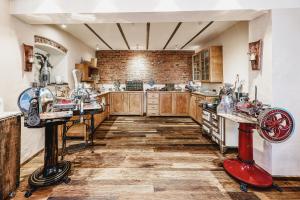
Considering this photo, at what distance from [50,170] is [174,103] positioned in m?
5.11

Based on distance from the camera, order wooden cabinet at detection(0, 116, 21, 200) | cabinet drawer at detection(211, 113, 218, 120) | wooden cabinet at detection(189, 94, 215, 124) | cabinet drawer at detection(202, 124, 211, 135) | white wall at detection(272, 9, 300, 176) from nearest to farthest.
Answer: wooden cabinet at detection(0, 116, 21, 200) < white wall at detection(272, 9, 300, 176) < cabinet drawer at detection(211, 113, 218, 120) < cabinet drawer at detection(202, 124, 211, 135) < wooden cabinet at detection(189, 94, 215, 124)

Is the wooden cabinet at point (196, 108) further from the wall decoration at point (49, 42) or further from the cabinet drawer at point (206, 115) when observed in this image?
the wall decoration at point (49, 42)

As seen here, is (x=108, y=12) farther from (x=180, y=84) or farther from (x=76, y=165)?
(x=180, y=84)

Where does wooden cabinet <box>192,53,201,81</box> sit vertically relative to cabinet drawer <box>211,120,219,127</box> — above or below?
above

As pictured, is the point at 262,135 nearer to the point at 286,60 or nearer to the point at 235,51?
the point at 286,60

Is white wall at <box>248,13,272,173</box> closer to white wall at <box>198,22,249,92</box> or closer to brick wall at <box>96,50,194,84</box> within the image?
white wall at <box>198,22,249,92</box>

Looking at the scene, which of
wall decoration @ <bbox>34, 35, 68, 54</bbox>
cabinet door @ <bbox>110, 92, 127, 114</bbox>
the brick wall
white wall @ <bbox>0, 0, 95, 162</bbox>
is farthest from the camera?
the brick wall

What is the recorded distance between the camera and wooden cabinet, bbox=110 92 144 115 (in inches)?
281

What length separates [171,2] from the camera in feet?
8.43

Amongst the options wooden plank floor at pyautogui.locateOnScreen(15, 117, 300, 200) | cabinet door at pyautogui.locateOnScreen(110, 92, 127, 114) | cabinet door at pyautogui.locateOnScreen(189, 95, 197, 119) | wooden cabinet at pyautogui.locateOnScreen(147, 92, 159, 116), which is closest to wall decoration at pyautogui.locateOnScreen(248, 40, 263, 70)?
wooden plank floor at pyautogui.locateOnScreen(15, 117, 300, 200)

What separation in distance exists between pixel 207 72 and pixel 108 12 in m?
3.79

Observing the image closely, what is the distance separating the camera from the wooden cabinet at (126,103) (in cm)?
714

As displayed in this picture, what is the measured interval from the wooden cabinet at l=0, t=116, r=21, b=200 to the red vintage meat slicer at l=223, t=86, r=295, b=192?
273 centimetres

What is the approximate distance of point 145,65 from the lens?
7.77m
